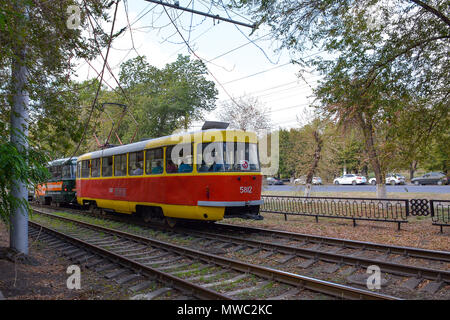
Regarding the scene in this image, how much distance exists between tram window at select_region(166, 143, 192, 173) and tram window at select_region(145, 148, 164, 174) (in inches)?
15.3

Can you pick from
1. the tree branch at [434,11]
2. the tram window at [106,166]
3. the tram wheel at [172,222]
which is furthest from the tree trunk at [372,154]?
the tram window at [106,166]

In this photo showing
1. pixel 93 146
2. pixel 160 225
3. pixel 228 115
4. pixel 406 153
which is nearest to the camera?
pixel 406 153

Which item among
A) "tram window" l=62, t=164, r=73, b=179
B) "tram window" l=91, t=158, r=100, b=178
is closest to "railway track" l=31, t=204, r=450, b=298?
"tram window" l=91, t=158, r=100, b=178

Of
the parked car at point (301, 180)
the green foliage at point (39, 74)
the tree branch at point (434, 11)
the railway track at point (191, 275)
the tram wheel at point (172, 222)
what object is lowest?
the railway track at point (191, 275)

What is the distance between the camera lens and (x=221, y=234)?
10.2 metres

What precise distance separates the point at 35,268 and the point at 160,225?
5410 mm

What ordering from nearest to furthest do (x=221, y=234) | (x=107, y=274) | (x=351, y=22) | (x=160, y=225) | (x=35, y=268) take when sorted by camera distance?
(x=107, y=274) → (x=35, y=268) → (x=351, y=22) → (x=221, y=234) → (x=160, y=225)

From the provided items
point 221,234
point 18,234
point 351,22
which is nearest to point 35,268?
point 18,234

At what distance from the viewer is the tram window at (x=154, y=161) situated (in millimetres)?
10875

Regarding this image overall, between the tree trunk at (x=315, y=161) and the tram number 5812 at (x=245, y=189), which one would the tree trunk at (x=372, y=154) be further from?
the tram number 5812 at (x=245, y=189)

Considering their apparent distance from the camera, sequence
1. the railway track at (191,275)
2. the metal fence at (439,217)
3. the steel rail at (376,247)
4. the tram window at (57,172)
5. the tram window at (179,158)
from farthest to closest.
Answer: the tram window at (57,172) → the tram window at (179,158) → the metal fence at (439,217) → the steel rail at (376,247) → the railway track at (191,275)

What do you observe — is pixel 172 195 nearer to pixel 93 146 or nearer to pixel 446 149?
pixel 446 149

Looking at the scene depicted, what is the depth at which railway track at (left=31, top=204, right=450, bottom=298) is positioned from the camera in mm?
5742

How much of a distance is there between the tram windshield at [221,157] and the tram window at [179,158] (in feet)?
1.30
